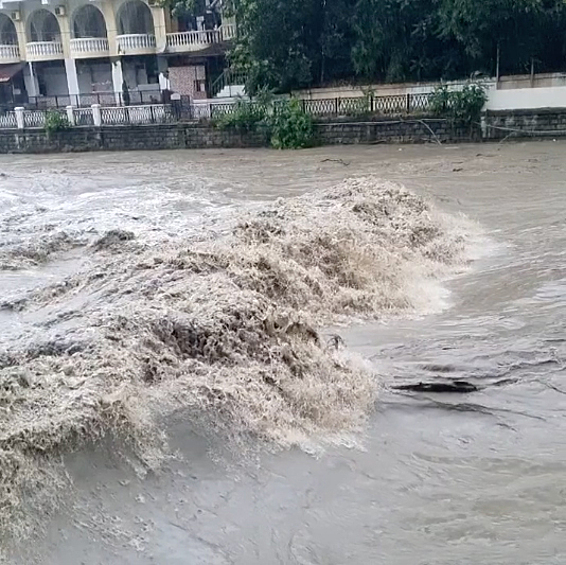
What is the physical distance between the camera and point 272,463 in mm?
4246

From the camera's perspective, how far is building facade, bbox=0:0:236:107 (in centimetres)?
2666

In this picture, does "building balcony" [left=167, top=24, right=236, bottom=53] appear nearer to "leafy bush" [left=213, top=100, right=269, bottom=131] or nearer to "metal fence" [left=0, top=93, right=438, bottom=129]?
"metal fence" [left=0, top=93, right=438, bottom=129]

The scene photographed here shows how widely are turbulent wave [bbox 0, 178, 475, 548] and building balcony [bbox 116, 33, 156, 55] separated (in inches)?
825

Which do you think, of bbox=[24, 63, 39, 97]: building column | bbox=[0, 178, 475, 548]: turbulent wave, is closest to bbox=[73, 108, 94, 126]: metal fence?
bbox=[24, 63, 39, 97]: building column

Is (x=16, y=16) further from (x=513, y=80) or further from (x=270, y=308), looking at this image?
(x=270, y=308)

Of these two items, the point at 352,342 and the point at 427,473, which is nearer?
the point at 427,473

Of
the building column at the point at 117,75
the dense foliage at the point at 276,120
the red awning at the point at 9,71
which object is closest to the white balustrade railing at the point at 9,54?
the red awning at the point at 9,71

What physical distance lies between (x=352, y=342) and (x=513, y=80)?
51.3 ft

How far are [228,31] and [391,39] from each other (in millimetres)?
7293

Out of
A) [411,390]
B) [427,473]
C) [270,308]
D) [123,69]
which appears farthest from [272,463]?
[123,69]

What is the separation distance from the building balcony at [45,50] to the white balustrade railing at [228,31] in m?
6.84

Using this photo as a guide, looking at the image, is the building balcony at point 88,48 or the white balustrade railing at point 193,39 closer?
the white balustrade railing at point 193,39

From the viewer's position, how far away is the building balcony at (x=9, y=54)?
96.1 ft

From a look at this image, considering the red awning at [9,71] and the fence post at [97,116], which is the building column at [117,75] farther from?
the fence post at [97,116]
